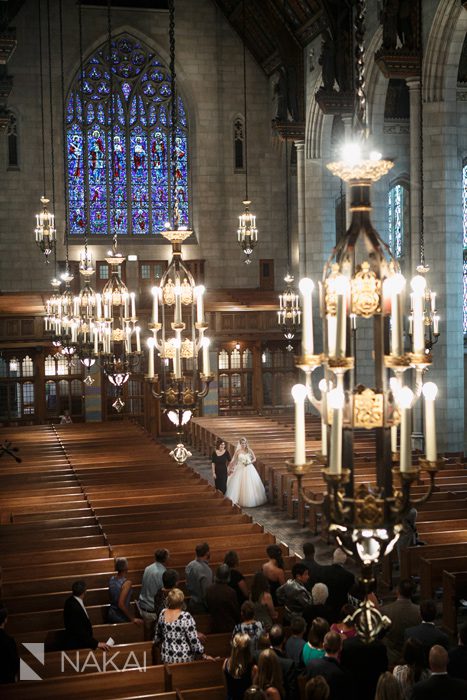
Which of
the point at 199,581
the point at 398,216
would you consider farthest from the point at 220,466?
the point at 398,216

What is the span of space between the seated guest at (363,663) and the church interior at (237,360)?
0.01 meters

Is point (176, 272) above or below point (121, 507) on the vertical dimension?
above

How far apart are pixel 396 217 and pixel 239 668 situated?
68.5ft

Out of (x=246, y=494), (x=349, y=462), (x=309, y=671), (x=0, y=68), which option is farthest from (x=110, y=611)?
(x=0, y=68)

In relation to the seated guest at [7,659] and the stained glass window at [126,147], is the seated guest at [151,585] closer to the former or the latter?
the seated guest at [7,659]

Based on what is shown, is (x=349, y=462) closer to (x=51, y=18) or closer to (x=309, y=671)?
(x=309, y=671)

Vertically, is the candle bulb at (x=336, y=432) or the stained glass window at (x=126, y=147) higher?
the stained glass window at (x=126, y=147)

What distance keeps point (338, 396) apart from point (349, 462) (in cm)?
34

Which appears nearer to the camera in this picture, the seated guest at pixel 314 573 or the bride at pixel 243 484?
the seated guest at pixel 314 573

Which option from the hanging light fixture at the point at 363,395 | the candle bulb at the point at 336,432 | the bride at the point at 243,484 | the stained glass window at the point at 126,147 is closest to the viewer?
the candle bulb at the point at 336,432

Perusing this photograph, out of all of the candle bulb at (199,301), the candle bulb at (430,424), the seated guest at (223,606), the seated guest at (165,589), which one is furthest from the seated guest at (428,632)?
the candle bulb at (430,424)

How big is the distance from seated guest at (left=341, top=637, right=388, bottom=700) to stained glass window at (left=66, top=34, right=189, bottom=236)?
22.7m

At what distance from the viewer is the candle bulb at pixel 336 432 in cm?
392

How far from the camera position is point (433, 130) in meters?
16.2
